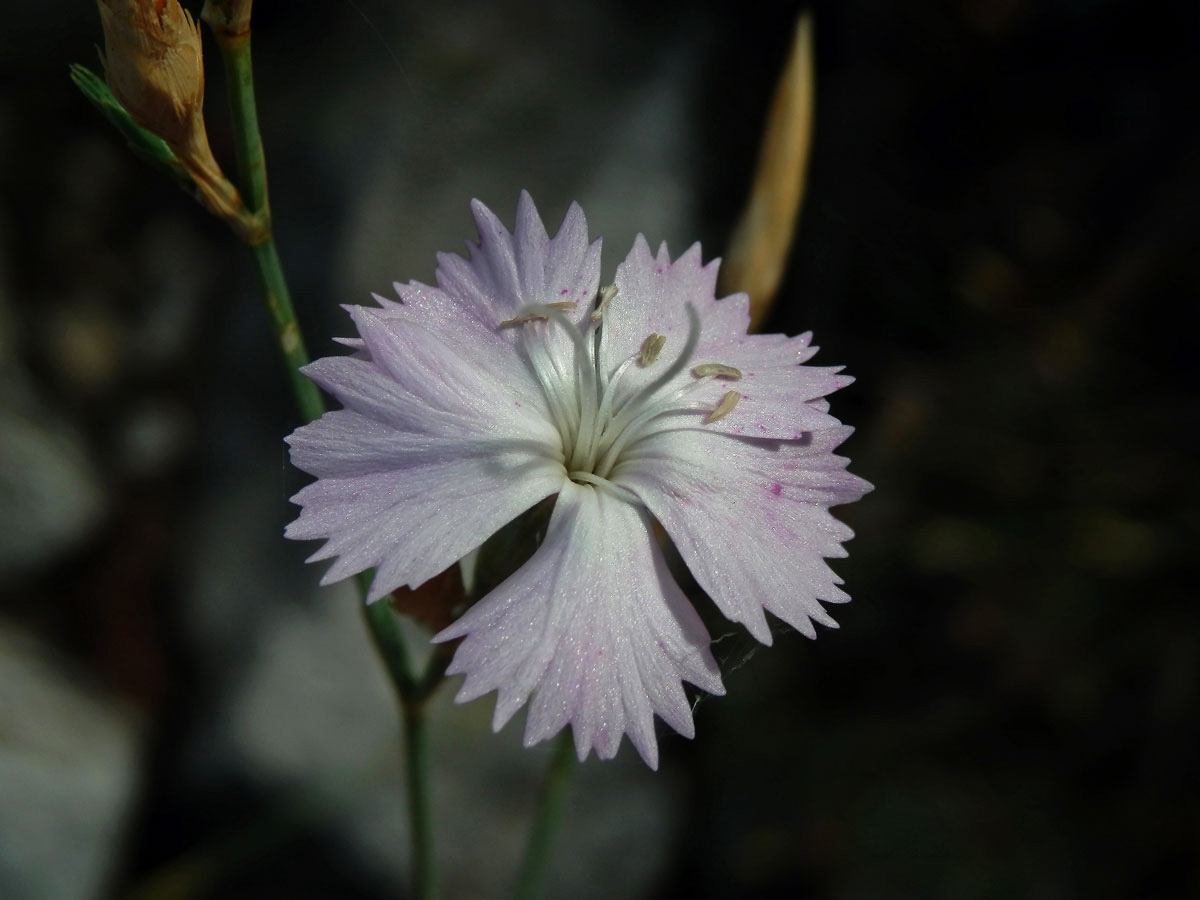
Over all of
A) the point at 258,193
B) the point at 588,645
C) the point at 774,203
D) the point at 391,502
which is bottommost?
the point at 588,645

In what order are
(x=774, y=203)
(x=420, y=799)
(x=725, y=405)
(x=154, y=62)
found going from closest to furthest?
(x=154, y=62), (x=725, y=405), (x=420, y=799), (x=774, y=203)

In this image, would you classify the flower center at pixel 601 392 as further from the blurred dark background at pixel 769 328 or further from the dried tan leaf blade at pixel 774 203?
the blurred dark background at pixel 769 328

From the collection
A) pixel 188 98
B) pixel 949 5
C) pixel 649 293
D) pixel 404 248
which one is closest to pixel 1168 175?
pixel 949 5

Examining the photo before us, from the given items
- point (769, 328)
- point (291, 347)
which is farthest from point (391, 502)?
point (769, 328)

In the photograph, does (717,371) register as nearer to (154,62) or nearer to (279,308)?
(279,308)

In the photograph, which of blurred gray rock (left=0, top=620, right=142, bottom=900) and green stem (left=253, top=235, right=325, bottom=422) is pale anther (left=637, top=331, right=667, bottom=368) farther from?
blurred gray rock (left=0, top=620, right=142, bottom=900)

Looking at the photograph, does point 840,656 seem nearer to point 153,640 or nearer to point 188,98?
point 153,640
